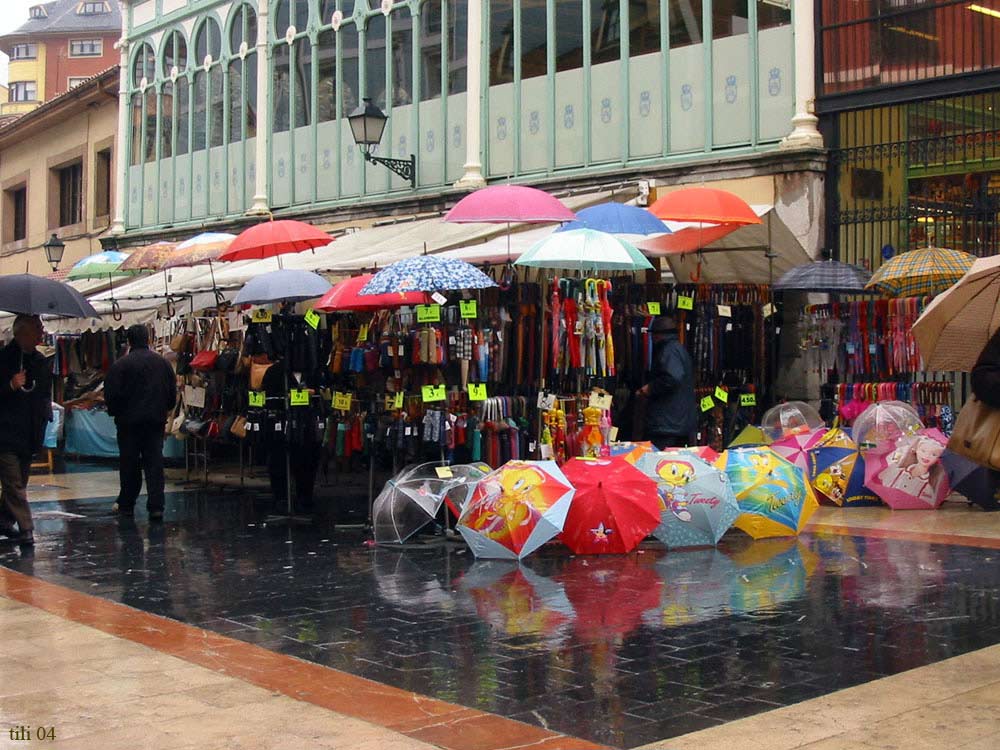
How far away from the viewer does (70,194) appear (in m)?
31.8

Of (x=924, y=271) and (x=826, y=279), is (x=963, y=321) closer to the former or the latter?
(x=924, y=271)

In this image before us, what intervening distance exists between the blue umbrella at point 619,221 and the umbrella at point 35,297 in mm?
4422

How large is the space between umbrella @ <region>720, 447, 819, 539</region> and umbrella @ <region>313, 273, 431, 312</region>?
2931 millimetres

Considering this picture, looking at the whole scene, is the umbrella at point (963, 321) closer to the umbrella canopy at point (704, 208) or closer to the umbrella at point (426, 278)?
the umbrella at point (426, 278)

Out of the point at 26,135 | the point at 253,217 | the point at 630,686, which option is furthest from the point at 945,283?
the point at 26,135

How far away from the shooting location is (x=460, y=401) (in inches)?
444

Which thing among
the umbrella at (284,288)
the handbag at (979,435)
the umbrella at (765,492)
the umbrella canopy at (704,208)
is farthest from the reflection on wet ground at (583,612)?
the umbrella canopy at (704,208)

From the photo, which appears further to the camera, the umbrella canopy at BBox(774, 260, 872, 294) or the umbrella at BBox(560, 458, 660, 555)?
the umbrella canopy at BBox(774, 260, 872, 294)

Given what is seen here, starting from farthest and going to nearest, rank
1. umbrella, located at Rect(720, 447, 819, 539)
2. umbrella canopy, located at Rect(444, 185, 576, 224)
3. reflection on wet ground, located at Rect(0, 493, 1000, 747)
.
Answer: umbrella canopy, located at Rect(444, 185, 576, 224) < umbrella, located at Rect(720, 447, 819, 539) < reflection on wet ground, located at Rect(0, 493, 1000, 747)

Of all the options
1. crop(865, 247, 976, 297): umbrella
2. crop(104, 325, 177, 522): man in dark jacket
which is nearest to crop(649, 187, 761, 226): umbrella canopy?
crop(865, 247, 976, 297): umbrella

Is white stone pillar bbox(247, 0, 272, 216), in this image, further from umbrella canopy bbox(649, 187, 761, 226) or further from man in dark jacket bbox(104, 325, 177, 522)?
umbrella canopy bbox(649, 187, 761, 226)

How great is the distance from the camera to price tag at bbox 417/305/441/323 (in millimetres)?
10938

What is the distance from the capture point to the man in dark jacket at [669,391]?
40.4 ft

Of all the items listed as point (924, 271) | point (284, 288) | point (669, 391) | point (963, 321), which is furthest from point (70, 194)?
point (963, 321)
